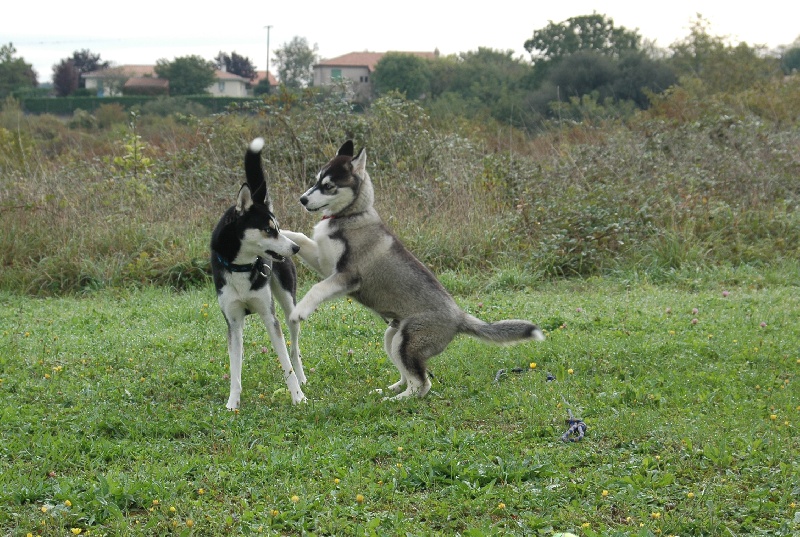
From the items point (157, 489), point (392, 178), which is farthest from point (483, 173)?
point (157, 489)

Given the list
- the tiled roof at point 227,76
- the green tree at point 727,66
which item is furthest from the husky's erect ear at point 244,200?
the tiled roof at point 227,76

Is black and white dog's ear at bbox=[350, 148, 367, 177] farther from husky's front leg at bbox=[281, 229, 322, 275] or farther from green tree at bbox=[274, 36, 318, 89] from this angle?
green tree at bbox=[274, 36, 318, 89]

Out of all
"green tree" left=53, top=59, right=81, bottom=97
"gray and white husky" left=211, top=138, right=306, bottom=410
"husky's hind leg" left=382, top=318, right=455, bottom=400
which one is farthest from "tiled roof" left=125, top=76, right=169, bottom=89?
"husky's hind leg" left=382, top=318, right=455, bottom=400

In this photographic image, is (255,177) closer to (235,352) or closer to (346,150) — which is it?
(346,150)

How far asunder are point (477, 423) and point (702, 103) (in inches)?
483

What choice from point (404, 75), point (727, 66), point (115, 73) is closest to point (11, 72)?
point (115, 73)

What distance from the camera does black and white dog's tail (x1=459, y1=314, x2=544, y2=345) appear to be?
552 cm

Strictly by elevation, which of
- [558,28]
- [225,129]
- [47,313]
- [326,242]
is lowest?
[47,313]

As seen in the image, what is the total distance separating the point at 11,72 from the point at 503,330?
48.9 m

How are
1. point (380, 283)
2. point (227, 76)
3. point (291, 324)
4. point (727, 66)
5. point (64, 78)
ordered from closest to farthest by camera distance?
point (380, 283), point (291, 324), point (727, 66), point (64, 78), point (227, 76)

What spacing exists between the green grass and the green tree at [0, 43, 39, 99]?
1720 inches

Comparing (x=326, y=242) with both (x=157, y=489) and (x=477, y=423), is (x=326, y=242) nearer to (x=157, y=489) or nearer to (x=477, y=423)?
(x=477, y=423)

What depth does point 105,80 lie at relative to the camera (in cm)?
5741

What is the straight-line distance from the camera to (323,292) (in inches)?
219
